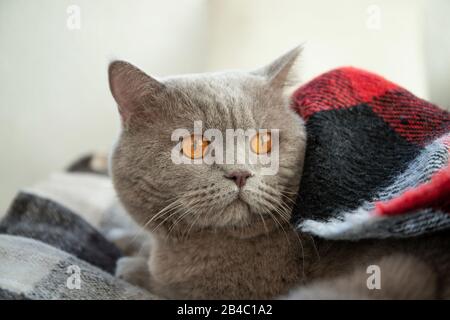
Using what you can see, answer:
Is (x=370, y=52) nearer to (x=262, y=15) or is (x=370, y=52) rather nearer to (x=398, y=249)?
(x=262, y=15)

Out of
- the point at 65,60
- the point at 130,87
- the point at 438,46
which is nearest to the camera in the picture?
the point at 130,87

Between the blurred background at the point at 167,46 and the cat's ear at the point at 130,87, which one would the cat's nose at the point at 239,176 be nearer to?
the cat's ear at the point at 130,87

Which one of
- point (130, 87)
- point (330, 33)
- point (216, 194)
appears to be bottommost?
point (216, 194)

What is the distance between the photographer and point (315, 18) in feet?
5.05

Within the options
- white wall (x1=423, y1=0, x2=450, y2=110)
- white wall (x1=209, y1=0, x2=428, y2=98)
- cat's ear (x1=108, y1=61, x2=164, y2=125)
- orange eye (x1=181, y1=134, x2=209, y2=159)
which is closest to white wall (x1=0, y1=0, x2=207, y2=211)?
white wall (x1=209, y1=0, x2=428, y2=98)

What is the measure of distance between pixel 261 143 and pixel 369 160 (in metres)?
0.23

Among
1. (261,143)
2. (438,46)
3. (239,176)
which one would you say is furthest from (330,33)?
(239,176)

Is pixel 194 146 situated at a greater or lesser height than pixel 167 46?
lesser

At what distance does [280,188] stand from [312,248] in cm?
15

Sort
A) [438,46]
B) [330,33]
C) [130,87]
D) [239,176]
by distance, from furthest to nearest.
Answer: [330,33] → [438,46] → [130,87] → [239,176]

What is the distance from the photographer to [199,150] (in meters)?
0.88

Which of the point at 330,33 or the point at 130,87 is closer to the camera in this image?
the point at 130,87

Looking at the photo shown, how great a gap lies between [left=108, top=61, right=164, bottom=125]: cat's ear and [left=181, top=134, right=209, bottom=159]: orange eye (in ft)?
0.50

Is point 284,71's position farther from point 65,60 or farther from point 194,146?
point 65,60
